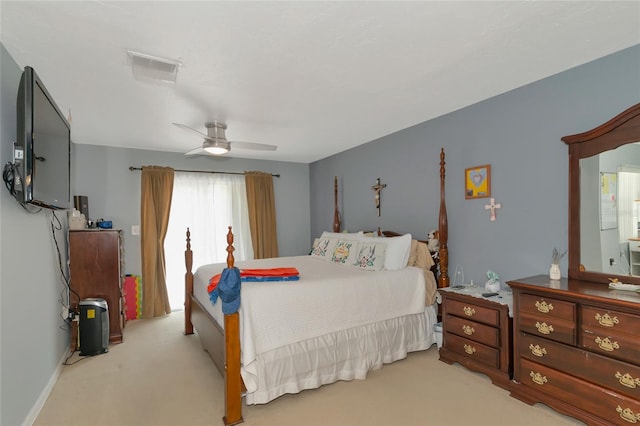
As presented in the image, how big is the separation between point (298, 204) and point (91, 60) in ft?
13.9

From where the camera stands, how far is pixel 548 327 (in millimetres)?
2186

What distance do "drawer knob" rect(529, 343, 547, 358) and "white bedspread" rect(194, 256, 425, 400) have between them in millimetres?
1027

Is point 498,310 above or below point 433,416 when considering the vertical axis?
above

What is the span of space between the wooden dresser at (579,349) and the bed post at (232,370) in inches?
79.8

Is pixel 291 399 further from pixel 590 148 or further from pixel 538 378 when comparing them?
pixel 590 148

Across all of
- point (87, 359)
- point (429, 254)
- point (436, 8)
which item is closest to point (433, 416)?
point (429, 254)

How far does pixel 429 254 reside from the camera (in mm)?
3385

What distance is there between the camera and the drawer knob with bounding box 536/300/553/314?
7.15ft

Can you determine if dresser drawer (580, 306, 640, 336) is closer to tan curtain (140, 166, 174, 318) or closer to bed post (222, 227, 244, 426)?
bed post (222, 227, 244, 426)

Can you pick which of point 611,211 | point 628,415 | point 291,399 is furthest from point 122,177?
point 628,415

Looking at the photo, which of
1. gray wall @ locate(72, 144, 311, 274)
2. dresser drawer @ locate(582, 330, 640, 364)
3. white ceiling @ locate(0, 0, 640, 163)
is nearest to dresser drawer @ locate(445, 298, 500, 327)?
dresser drawer @ locate(582, 330, 640, 364)

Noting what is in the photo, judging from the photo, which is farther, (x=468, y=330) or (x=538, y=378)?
(x=468, y=330)

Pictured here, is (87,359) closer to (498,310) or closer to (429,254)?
(429,254)

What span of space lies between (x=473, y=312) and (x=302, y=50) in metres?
2.48
